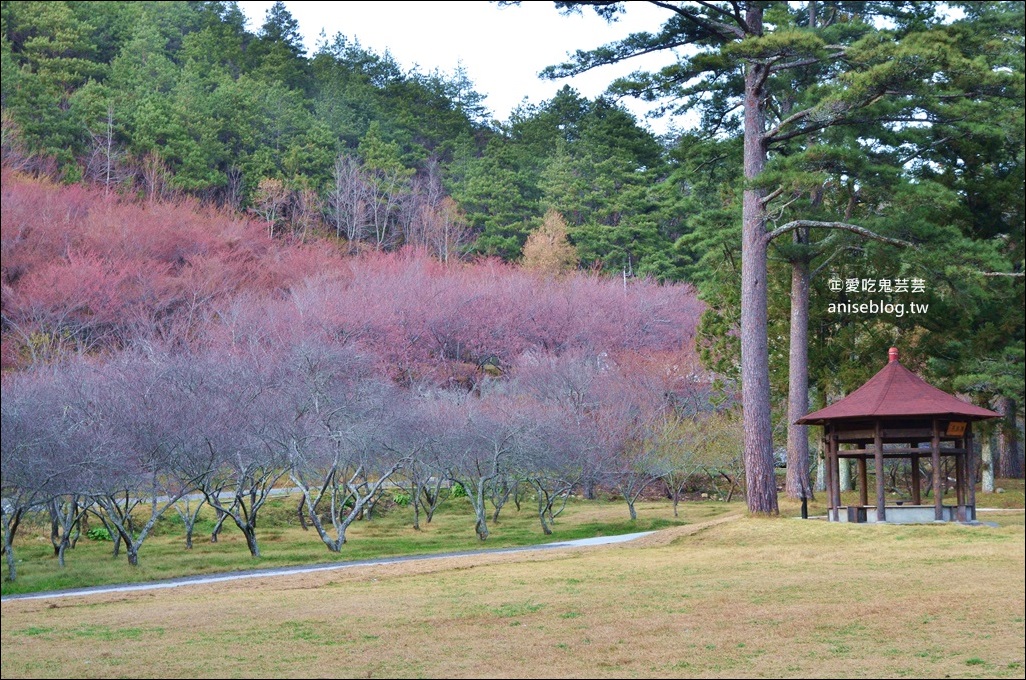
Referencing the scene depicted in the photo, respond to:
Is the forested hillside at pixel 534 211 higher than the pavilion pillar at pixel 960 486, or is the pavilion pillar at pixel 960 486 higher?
the forested hillside at pixel 534 211

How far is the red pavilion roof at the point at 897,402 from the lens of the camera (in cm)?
1667

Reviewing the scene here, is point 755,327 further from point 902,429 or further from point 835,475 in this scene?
point 902,429

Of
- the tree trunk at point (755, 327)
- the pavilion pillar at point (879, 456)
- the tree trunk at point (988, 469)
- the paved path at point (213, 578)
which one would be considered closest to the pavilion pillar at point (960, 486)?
the pavilion pillar at point (879, 456)

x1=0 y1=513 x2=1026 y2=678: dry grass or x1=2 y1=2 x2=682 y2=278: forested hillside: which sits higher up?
x1=2 y1=2 x2=682 y2=278: forested hillside

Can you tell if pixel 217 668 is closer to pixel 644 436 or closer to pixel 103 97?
pixel 644 436

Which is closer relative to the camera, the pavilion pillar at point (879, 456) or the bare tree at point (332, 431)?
the pavilion pillar at point (879, 456)

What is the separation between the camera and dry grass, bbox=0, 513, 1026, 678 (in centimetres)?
866

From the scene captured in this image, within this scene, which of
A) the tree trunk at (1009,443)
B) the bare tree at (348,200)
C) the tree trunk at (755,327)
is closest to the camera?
the tree trunk at (755,327)

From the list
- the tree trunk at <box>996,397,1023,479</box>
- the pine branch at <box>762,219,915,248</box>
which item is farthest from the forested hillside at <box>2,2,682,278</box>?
the pine branch at <box>762,219,915,248</box>

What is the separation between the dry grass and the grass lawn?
0.03 meters

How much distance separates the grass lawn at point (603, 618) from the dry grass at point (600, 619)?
3 centimetres

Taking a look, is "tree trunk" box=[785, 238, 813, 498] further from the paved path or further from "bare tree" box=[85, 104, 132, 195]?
→ "bare tree" box=[85, 104, 132, 195]

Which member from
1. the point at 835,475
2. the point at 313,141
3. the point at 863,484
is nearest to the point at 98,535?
the point at 835,475

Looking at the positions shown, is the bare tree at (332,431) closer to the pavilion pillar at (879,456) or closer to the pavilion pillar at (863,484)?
the pavilion pillar at (863,484)
